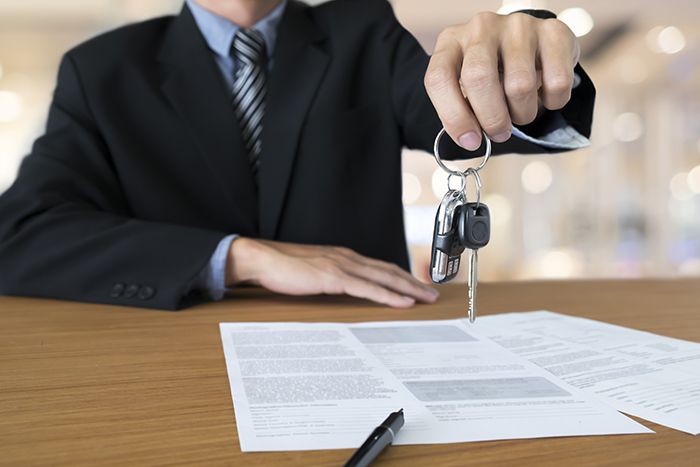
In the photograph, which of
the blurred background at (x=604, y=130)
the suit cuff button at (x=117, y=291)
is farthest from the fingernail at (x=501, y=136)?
the blurred background at (x=604, y=130)

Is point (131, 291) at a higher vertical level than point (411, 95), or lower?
lower

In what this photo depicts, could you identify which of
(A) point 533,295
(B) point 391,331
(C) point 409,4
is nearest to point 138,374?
(B) point 391,331

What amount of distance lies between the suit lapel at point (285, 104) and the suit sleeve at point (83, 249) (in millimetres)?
324

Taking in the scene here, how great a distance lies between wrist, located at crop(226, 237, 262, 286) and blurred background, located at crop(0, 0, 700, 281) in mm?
3774

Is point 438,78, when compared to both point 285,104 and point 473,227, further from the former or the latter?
point 285,104

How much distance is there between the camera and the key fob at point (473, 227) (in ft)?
1.86

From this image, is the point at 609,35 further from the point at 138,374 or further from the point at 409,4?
the point at 138,374

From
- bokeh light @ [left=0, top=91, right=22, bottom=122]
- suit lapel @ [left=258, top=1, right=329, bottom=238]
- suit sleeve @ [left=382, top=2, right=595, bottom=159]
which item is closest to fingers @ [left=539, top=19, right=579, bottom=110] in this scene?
suit sleeve @ [left=382, top=2, right=595, bottom=159]

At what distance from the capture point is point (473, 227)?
1.87 feet

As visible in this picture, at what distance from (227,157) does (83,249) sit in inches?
15.6

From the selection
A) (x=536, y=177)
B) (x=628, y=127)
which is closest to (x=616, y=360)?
(x=628, y=127)

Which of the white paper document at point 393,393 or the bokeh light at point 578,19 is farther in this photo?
the bokeh light at point 578,19

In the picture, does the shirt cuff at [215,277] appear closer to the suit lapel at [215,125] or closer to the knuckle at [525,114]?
the suit lapel at [215,125]

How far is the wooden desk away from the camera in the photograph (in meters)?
0.42
